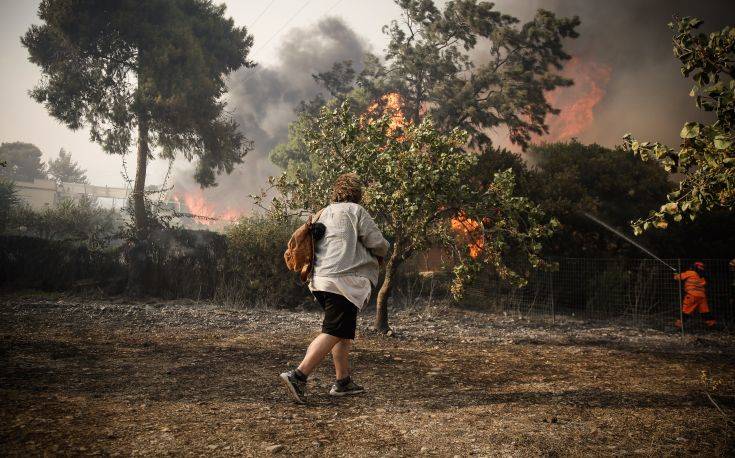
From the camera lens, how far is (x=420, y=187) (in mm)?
7082

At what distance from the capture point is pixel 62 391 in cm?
407

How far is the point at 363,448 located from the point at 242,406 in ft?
4.24

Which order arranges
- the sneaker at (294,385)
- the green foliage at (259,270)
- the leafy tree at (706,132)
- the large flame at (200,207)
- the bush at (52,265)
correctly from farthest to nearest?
the large flame at (200,207) < the bush at (52,265) < the green foliage at (259,270) < the sneaker at (294,385) < the leafy tree at (706,132)

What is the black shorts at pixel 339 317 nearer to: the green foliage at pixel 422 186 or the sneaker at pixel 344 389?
the sneaker at pixel 344 389

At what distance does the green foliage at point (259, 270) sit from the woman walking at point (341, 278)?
7169mm

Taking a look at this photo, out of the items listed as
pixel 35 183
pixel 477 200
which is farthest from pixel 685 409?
pixel 35 183

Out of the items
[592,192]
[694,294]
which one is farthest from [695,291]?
[592,192]

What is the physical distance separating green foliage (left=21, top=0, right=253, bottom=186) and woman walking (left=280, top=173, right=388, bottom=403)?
20670 millimetres

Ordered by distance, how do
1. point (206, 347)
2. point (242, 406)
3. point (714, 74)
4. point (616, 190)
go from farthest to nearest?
point (616, 190), point (206, 347), point (242, 406), point (714, 74)

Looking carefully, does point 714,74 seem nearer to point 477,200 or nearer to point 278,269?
point 477,200

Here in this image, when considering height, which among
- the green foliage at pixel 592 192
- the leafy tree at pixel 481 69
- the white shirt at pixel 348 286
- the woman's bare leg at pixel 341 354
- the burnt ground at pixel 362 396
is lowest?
the burnt ground at pixel 362 396

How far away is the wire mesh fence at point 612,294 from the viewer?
9.95m

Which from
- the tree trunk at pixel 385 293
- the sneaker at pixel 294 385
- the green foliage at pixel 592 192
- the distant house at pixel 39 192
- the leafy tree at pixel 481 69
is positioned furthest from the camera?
the distant house at pixel 39 192

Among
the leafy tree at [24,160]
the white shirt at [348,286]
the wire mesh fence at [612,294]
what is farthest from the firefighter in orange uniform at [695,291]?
the leafy tree at [24,160]
